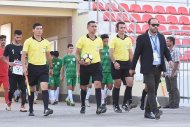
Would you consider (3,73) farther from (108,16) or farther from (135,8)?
(135,8)

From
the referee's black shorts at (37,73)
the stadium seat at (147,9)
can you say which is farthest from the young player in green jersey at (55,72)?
the referee's black shorts at (37,73)

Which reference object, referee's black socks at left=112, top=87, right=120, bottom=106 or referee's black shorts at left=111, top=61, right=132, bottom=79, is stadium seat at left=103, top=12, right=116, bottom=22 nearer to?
referee's black shorts at left=111, top=61, right=132, bottom=79

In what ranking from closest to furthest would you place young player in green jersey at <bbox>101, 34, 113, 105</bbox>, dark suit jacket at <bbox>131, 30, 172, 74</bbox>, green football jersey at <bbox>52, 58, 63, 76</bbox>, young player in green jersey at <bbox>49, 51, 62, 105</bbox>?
dark suit jacket at <bbox>131, 30, 172, 74</bbox>, young player in green jersey at <bbox>101, 34, 113, 105</bbox>, young player in green jersey at <bbox>49, 51, 62, 105</bbox>, green football jersey at <bbox>52, 58, 63, 76</bbox>

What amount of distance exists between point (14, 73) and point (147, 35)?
3808mm

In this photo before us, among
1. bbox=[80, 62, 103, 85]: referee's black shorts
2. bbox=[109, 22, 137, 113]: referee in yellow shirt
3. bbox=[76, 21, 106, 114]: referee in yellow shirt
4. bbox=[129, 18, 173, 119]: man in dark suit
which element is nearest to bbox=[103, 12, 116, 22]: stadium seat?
bbox=[109, 22, 137, 113]: referee in yellow shirt

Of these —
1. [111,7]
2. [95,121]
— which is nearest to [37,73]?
[95,121]

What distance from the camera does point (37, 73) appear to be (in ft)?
37.2

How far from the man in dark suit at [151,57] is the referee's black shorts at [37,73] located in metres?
1.94

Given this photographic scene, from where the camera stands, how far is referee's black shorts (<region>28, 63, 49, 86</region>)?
1132 cm

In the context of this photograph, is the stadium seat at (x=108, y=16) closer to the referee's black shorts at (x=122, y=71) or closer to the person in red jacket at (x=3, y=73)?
the person in red jacket at (x=3, y=73)

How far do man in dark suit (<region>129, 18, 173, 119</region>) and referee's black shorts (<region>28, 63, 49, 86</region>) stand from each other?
6.38 ft

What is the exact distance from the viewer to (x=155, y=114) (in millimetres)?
10273

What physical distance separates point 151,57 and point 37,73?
249cm

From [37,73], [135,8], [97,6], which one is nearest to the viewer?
[37,73]
